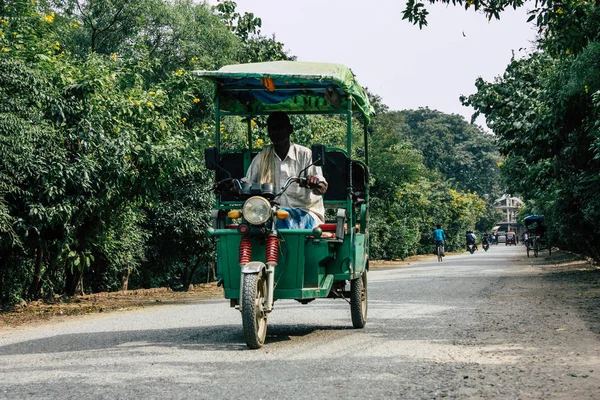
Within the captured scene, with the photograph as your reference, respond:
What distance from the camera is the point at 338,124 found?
2788 cm

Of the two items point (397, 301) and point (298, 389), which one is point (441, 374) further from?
point (397, 301)

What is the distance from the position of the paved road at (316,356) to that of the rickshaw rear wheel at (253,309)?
14 cm

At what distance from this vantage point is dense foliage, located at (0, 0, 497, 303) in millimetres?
12445

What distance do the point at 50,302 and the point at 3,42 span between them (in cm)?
522

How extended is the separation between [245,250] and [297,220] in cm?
75

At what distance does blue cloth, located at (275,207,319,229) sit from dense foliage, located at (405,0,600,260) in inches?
151

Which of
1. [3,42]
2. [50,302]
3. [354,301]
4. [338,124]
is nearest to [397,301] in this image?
[354,301]

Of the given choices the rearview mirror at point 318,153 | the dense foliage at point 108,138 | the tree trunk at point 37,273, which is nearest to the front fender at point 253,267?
the rearview mirror at point 318,153

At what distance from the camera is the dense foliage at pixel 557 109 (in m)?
11.2

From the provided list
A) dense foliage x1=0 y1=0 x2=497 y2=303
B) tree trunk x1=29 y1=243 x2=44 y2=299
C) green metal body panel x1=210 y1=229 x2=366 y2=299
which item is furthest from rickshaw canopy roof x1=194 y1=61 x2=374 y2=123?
tree trunk x1=29 y1=243 x2=44 y2=299

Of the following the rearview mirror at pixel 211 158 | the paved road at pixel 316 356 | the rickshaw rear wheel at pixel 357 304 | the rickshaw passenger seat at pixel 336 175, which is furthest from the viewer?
the rickshaw passenger seat at pixel 336 175

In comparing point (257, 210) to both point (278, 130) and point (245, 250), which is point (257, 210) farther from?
point (278, 130)

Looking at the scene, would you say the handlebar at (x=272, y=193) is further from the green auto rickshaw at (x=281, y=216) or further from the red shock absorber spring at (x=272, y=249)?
the red shock absorber spring at (x=272, y=249)

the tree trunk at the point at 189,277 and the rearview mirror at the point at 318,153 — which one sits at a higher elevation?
the rearview mirror at the point at 318,153
